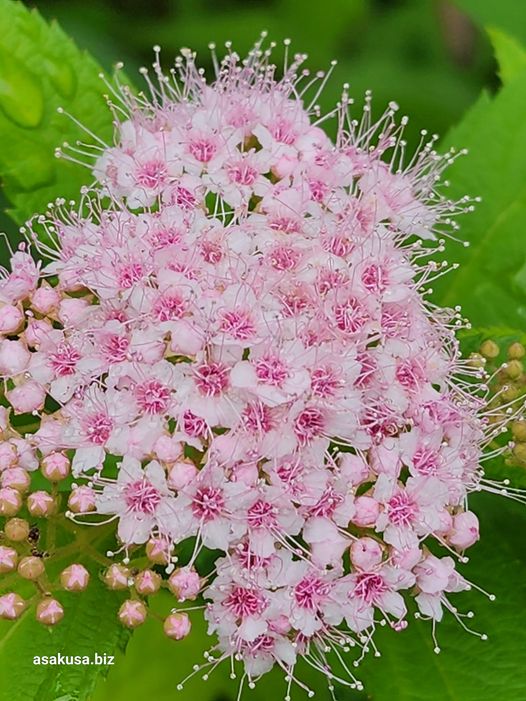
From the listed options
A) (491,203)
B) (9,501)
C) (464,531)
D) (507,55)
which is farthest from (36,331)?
(507,55)

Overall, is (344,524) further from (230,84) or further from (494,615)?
(230,84)

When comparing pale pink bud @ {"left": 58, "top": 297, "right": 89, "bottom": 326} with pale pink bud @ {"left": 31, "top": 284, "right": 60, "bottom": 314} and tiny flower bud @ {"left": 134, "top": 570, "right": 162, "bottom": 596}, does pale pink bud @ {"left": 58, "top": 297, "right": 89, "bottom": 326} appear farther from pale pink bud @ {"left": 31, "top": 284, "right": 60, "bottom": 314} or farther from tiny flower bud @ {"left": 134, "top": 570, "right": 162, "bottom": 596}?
tiny flower bud @ {"left": 134, "top": 570, "right": 162, "bottom": 596}

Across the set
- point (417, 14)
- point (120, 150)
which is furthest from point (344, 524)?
point (417, 14)

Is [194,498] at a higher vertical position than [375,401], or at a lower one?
lower

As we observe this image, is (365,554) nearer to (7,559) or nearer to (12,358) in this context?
(7,559)

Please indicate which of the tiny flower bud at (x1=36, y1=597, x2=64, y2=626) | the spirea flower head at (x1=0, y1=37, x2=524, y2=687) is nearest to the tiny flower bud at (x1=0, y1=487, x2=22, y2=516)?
the spirea flower head at (x1=0, y1=37, x2=524, y2=687)

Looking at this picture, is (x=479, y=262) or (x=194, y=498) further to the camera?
(x=479, y=262)
